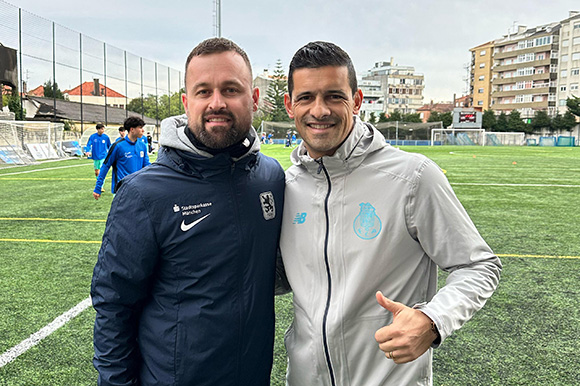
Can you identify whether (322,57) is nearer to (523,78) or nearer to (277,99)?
(277,99)

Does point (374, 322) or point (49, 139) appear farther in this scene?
point (49, 139)

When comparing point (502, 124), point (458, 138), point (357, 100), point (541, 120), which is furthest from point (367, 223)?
point (541, 120)

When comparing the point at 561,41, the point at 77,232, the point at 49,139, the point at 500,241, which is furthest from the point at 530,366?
the point at 561,41

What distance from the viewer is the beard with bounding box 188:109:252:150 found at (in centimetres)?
183

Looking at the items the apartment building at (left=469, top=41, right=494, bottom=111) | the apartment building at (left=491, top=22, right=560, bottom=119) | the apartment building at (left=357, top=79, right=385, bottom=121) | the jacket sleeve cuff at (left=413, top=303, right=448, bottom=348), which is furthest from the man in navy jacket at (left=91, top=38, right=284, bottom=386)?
the apartment building at (left=357, top=79, right=385, bottom=121)

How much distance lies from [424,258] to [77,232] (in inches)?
293

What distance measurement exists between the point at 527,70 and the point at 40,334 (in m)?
98.8

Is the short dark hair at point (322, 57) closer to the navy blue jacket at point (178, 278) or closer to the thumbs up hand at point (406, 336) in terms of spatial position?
the navy blue jacket at point (178, 278)

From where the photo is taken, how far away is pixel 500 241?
23.4ft

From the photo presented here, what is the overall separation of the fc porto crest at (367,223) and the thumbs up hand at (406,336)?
31 cm

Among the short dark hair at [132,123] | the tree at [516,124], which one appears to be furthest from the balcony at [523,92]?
the short dark hair at [132,123]

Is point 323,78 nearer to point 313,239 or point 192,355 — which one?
point 313,239

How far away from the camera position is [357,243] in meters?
1.75

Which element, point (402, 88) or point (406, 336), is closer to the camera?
point (406, 336)
